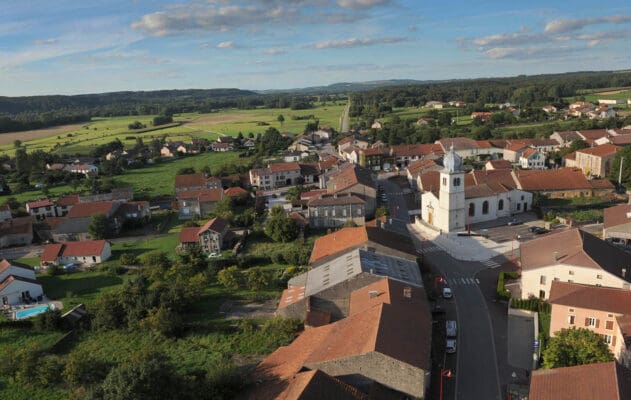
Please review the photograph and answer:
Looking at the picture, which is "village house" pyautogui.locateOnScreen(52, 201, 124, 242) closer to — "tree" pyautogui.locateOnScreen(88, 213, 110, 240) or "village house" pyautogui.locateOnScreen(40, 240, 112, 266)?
"tree" pyautogui.locateOnScreen(88, 213, 110, 240)

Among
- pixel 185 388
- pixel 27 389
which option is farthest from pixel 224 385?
pixel 27 389

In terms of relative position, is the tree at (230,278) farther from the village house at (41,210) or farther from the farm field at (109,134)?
the farm field at (109,134)

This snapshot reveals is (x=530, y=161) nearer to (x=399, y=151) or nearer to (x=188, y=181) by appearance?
(x=399, y=151)

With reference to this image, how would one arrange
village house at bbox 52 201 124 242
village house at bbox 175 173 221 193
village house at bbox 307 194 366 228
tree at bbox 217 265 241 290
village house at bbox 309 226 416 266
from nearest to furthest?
village house at bbox 309 226 416 266 → tree at bbox 217 265 241 290 → village house at bbox 307 194 366 228 → village house at bbox 52 201 124 242 → village house at bbox 175 173 221 193

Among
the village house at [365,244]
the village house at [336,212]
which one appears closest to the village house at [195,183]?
the village house at [336,212]

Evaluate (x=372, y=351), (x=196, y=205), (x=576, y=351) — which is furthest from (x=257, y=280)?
(x=196, y=205)

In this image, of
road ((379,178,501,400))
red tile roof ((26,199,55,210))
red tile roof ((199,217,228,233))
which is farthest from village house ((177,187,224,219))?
road ((379,178,501,400))
